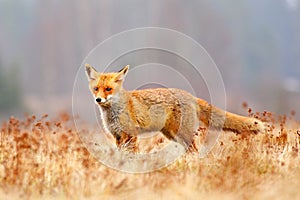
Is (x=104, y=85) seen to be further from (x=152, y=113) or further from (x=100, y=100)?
(x=152, y=113)

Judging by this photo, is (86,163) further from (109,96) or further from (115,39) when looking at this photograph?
(115,39)

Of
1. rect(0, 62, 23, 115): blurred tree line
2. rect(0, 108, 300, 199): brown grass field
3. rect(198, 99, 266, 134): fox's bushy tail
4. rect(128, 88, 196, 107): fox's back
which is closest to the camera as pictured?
rect(0, 108, 300, 199): brown grass field

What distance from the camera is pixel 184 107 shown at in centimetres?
796

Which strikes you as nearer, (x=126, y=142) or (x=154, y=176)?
(x=154, y=176)

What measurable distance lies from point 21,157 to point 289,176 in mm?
3249

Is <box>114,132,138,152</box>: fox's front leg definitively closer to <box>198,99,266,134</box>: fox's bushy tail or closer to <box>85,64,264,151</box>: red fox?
<box>85,64,264,151</box>: red fox

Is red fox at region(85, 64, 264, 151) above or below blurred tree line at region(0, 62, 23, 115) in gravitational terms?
below

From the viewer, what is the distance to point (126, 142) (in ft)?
25.0

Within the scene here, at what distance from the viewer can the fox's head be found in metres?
7.38

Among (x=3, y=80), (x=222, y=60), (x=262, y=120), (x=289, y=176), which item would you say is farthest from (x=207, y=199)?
(x=3, y=80)

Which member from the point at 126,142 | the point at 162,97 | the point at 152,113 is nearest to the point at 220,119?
the point at 162,97

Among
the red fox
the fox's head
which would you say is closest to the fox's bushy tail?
the red fox

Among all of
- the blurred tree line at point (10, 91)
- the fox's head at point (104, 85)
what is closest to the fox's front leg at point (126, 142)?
the fox's head at point (104, 85)

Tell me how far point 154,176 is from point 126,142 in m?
1.39
